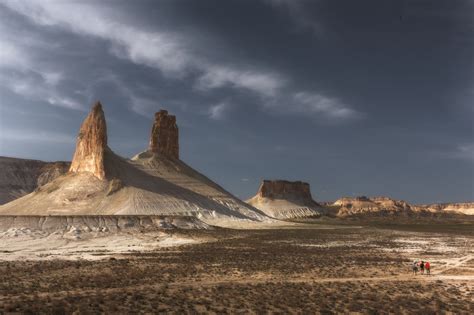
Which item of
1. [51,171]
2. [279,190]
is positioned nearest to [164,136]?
[51,171]

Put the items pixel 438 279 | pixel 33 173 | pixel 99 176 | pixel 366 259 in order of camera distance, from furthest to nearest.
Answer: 1. pixel 33 173
2. pixel 99 176
3. pixel 366 259
4. pixel 438 279

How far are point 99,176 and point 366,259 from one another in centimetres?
7556

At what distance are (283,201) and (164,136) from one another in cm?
7571

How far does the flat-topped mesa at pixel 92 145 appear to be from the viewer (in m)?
96.0

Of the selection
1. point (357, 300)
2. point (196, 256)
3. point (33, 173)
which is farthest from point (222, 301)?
point (33, 173)

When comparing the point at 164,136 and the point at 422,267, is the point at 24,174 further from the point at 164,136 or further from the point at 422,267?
the point at 422,267

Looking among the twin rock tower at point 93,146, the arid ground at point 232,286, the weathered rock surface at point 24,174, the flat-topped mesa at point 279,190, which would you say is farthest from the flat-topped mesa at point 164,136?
the arid ground at point 232,286

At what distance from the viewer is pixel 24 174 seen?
140375mm

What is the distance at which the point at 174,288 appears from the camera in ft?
54.6

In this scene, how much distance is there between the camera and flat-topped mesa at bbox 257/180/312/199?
191 metres

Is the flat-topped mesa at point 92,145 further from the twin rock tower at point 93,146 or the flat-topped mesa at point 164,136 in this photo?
the flat-topped mesa at point 164,136

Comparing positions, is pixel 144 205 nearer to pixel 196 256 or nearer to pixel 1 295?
pixel 196 256

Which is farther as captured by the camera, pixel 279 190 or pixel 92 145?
pixel 279 190

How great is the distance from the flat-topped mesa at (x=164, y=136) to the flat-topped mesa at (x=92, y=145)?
2822 centimetres
